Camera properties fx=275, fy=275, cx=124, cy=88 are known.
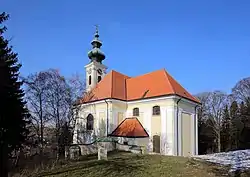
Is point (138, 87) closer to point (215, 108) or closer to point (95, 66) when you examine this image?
point (95, 66)

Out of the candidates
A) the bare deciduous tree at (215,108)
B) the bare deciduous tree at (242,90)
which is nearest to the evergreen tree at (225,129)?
the bare deciduous tree at (215,108)

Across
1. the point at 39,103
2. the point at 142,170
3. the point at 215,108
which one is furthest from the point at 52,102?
the point at 215,108

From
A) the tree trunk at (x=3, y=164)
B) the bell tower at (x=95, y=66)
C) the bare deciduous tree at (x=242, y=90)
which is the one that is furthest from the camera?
the bare deciduous tree at (x=242, y=90)

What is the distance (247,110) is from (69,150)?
31.5 meters

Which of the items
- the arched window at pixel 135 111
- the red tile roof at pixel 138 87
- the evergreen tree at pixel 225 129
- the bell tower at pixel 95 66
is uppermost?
the bell tower at pixel 95 66

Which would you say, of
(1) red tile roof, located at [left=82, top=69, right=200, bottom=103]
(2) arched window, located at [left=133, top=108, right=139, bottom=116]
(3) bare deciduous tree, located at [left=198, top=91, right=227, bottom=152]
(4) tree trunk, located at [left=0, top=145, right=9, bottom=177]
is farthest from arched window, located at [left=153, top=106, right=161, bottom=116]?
(3) bare deciduous tree, located at [left=198, top=91, right=227, bottom=152]

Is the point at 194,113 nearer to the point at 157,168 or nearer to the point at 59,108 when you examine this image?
the point at 59,108

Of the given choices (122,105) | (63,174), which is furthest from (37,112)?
(63,174)

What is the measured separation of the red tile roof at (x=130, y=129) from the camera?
86.8ft

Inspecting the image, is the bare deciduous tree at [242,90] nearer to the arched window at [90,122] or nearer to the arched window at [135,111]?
the arched window at [135,111]

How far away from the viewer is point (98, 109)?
1182 inches

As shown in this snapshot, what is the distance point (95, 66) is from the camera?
3734cm

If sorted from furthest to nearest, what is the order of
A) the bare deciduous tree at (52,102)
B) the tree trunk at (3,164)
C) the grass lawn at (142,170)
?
the bare deciduous tree at (52,102), the tree trunk at (3,164), the grass lawn at (142,170)

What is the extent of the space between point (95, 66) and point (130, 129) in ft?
43.2
